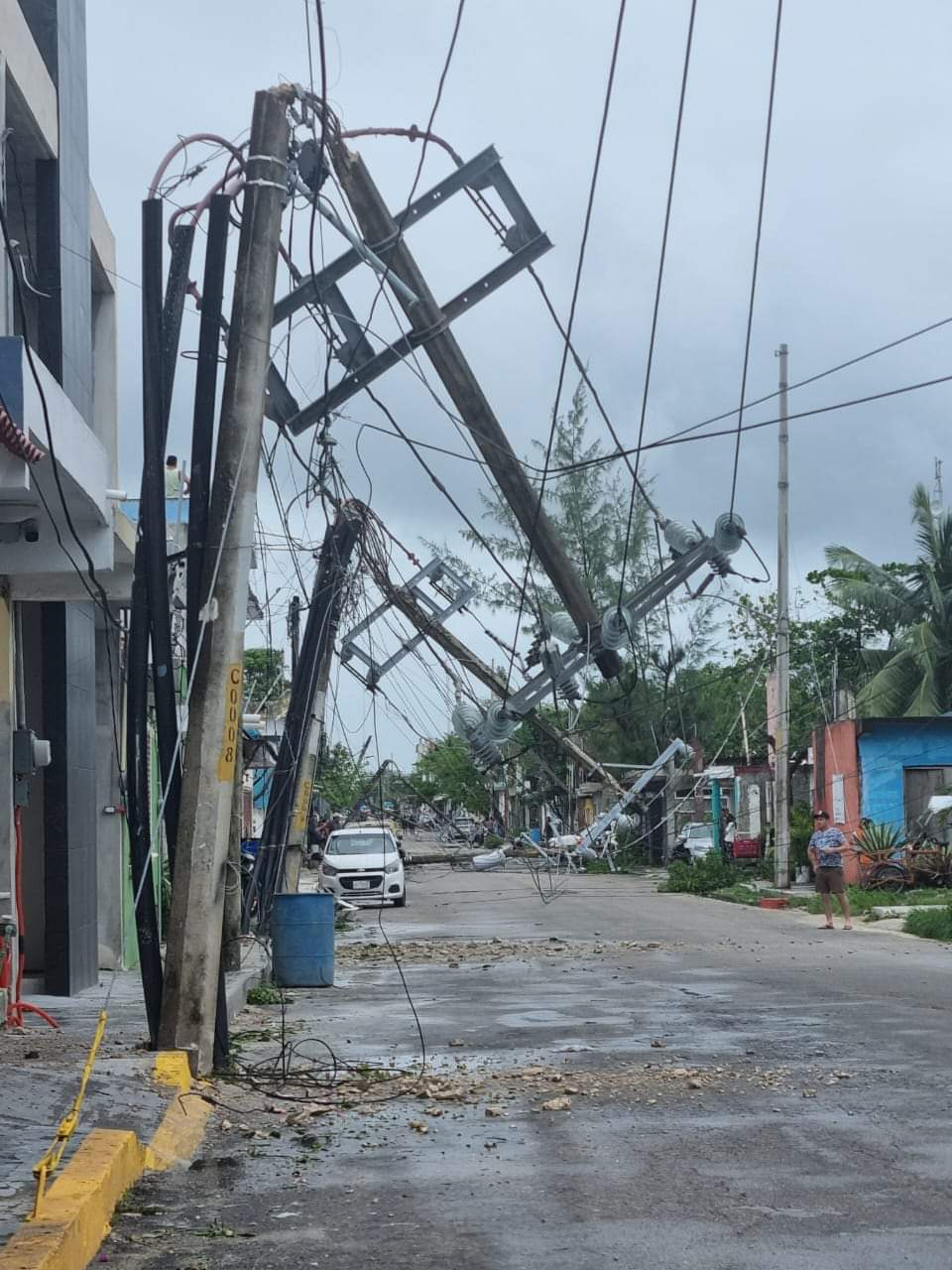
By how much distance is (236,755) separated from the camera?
35.9 ft

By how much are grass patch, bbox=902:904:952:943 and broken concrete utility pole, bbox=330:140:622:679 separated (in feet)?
29.6

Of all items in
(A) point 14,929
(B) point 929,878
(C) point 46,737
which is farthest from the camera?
(B) point 929,878

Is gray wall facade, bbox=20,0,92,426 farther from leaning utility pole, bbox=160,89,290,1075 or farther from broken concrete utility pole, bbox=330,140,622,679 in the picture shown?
leaning utility pole, bbox=160,89,290,1075

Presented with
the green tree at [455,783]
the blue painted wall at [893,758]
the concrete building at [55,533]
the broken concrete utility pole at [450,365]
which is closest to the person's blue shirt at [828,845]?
the broken concrete utility pole at [450,365]

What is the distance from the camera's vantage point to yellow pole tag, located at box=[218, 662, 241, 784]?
35.2ft

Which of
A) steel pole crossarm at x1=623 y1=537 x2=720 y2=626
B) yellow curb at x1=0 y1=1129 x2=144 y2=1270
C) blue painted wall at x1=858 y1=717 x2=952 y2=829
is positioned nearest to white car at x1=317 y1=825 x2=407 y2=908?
blue painted wall at x1=858 y1=717 x2=952 y2=829

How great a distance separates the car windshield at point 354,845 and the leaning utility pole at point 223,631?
939 inches

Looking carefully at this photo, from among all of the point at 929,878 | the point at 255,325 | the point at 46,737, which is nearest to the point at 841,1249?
the point at 255,325

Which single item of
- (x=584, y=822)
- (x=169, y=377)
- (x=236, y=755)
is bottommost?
(x=584, y=822)

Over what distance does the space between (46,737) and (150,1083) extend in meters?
6.48

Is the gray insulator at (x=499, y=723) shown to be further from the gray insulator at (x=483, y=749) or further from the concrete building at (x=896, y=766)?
the concrete building at (x=896, y=766)

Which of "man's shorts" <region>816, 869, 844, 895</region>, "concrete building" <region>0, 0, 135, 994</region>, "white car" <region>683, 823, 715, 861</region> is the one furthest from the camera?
"white car" <region>683, 823, 715, 861</region>

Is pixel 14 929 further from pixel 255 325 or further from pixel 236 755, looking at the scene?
pixel 255 325

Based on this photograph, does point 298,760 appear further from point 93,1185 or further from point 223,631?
point 93,1185
